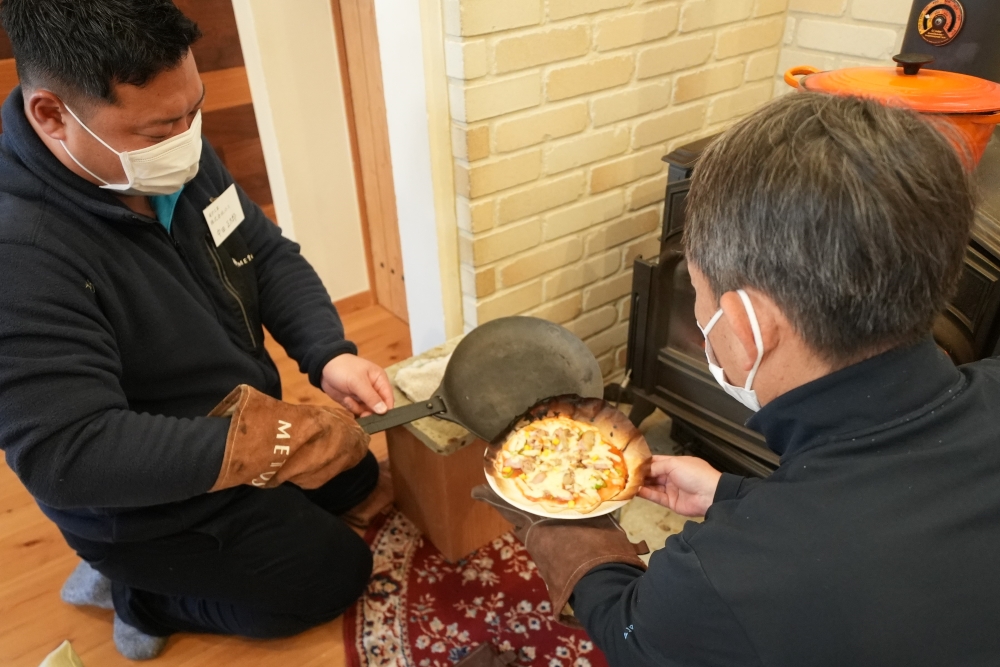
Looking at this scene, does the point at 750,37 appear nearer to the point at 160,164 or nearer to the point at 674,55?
the point at 674,55

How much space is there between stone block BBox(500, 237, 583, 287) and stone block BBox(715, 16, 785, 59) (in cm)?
61

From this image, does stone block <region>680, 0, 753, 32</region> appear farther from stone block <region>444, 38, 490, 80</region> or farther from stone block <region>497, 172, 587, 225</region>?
stone block <region>444, 38, 490, 80</region>

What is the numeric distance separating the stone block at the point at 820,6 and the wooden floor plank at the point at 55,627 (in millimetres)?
1837

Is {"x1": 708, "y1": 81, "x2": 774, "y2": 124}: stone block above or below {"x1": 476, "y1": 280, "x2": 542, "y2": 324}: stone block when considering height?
above

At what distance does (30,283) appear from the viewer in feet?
3.09

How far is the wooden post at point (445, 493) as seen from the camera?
146 cm

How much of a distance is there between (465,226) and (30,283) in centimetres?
83

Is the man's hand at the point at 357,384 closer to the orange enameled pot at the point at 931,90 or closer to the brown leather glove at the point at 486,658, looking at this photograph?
the brown leather glove at the point at 486,658

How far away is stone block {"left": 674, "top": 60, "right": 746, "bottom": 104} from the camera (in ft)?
5.70

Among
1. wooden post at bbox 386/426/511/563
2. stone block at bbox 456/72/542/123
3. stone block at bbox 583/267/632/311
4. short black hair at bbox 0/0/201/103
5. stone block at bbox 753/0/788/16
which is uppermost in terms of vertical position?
short black hair at bbox 0/0/201/103

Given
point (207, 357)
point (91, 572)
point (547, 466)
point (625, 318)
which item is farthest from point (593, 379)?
point (91, 572)

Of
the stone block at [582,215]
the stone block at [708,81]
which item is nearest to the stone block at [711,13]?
the stone block at [708,81]

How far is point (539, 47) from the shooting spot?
141 centimetres

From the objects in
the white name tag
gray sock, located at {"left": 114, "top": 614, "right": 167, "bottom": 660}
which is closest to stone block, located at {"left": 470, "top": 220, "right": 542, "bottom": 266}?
the white name tag
